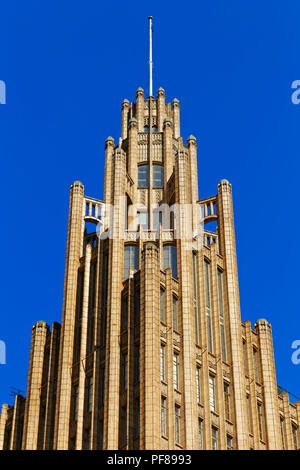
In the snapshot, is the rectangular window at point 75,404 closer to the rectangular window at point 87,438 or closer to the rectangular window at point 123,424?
the rectangular window at point 87,438

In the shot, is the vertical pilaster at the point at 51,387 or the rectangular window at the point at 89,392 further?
the vertical pilaster at the point at 51,387

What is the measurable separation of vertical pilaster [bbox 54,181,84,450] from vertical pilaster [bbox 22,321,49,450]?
10.8ft

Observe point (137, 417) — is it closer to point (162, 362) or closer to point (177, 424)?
point (177, 424)

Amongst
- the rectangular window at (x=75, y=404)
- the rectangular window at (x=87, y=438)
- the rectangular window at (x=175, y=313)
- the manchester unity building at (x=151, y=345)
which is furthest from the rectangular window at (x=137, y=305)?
the rectangular window at (x=87, y=438)

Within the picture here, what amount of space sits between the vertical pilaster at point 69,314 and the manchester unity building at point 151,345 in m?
0.10

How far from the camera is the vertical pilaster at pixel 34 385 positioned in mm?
83938

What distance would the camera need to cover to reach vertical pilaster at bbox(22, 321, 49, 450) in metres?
83.9

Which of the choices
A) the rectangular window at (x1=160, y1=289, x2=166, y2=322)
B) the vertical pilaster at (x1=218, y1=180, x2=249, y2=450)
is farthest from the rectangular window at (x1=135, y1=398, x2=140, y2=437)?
the vertical pilaster at (x1=218, y1=180, x2=249, y2=450)

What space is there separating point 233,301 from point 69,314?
13972mm

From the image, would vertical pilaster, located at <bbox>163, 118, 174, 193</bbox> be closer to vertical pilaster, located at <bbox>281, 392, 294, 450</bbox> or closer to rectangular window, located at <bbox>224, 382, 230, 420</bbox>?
vertical pilaster, located at <bbox>281, 392, 294, 450</bbox>
